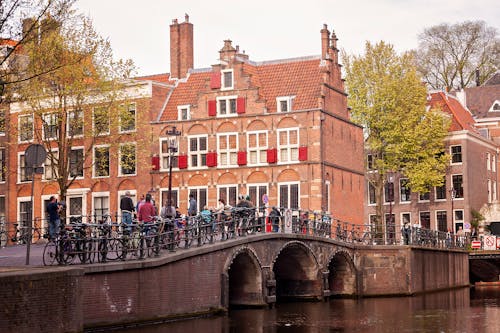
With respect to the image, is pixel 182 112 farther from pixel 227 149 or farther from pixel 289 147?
pixel 289 147

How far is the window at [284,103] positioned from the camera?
48125mm

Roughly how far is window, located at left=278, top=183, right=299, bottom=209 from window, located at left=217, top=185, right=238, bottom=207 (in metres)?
2.51

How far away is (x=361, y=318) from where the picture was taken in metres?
29.8

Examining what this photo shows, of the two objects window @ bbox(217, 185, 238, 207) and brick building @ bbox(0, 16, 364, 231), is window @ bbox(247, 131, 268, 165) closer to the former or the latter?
brick building @ bbox(0, 16, 364, 231)

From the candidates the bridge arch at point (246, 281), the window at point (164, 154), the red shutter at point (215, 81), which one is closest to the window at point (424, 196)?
the red shutter at point (215, 81)

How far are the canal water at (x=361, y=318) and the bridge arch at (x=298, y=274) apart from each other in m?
0.98

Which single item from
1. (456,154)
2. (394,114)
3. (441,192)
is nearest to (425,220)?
(441,192)

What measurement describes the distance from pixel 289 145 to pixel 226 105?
416 cm

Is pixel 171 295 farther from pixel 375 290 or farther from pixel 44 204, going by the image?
pixel 44 204

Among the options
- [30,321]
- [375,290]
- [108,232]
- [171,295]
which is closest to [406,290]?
[375,290]

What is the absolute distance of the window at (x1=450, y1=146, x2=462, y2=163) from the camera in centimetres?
6216

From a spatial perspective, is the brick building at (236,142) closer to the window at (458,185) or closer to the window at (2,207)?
the window at (2,207)

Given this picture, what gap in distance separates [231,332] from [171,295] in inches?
82.9

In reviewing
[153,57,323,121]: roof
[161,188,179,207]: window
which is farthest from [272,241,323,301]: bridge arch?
[161,188,179,207]: window
